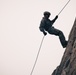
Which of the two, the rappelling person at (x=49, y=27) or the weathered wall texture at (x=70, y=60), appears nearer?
the weathered wall texture at (x=70, y=60)

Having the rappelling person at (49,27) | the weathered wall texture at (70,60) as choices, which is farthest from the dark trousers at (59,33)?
the weathered wall texture at (70,60)

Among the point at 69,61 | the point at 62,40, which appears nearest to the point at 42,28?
the point at 62,40

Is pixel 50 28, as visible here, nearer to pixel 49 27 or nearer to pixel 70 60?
pixel 49 27

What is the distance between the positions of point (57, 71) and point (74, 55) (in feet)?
11.1

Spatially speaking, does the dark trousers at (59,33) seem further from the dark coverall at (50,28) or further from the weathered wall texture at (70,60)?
the weathered wall texture at (70,60)

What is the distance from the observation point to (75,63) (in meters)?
17.7

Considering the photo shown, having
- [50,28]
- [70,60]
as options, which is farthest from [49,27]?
[70,60]

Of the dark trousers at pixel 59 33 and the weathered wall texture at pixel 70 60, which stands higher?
the dark trousers at pixel 59 33

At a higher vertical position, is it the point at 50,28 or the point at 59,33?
the point at 50,28

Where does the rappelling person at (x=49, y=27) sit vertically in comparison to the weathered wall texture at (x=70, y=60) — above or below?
above

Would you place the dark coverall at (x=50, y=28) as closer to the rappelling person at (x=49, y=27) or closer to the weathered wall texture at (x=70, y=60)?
the rappelling person at (x=49, y=27)

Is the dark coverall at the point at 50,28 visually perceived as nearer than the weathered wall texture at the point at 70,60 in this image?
No

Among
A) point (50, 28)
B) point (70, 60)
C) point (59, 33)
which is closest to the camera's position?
point (70, 60)

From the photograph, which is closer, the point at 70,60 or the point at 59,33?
the point at 70,60
